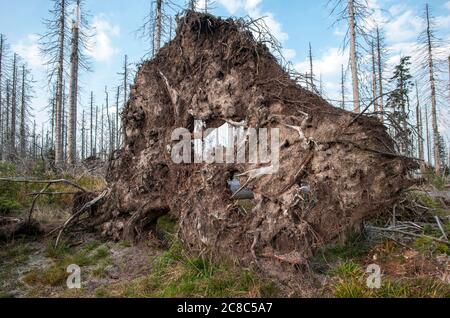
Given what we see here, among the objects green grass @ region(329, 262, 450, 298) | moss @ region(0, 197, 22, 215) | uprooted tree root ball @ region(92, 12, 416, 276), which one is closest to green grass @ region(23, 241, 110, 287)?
uprooted tree root ball @ region(92, 12, 416, 276)

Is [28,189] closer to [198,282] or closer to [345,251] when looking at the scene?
[198,282]

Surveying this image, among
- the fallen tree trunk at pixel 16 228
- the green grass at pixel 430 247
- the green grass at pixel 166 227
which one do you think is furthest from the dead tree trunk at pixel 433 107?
the fallen tree trunk at pixel 16 228

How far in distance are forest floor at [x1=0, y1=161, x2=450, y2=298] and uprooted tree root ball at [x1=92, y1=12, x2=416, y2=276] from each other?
397mm

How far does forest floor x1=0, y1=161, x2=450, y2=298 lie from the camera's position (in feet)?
13.0

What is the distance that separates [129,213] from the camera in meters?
6.99

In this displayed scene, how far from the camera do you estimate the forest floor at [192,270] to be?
156 inches

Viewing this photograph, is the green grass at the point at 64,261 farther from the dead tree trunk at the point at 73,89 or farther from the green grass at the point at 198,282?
the dead tree trunk at the point at 73,89

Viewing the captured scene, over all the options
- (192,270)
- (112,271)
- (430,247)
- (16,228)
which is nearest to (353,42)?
(430,247)

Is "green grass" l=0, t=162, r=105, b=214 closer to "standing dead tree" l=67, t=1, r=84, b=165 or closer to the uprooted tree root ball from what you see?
the uprooted tree root ball

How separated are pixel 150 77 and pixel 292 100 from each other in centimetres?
350

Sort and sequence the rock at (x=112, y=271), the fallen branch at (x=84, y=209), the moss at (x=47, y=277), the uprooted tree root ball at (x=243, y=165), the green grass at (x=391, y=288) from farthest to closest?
the fallen branch at (x=84, y=209) → the rock at (x=112, y=271) → the moss at (x=47, y=277) → the uprooted tree root ball at (x=243, y=165) → the green grass at (x=391, y=288)

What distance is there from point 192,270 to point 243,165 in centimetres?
188

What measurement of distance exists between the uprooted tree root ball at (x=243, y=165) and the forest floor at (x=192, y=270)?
397mm
